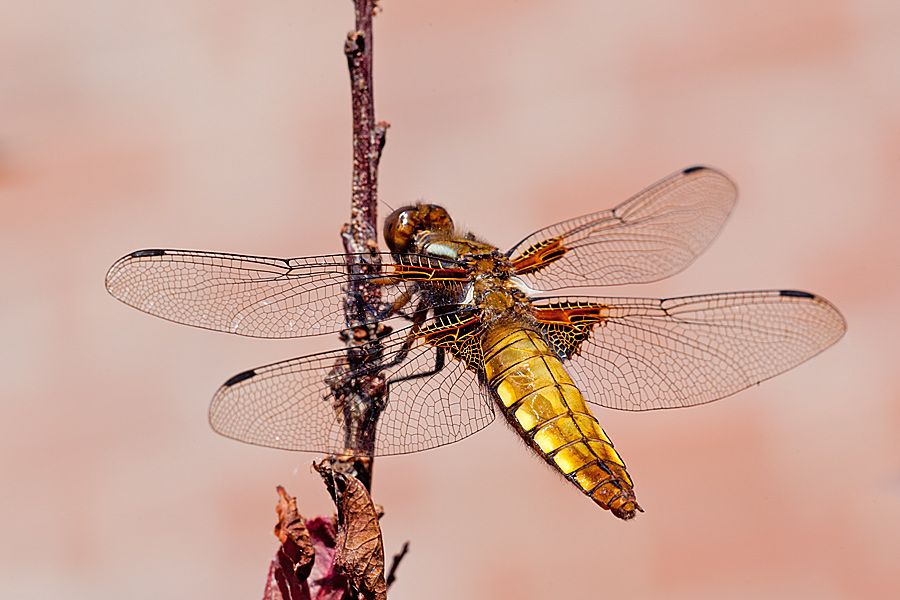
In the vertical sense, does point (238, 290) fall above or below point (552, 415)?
above

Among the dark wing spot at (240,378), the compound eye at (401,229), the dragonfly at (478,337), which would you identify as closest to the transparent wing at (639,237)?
the dragonfly at (478,337)

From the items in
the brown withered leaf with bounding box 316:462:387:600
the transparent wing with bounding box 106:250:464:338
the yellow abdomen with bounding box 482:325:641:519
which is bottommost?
the brown withered leaf with bounding box 316:462:387:600

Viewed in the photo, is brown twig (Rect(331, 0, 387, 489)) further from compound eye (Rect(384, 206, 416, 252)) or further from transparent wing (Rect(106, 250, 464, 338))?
compound eye (Rect(384, 206, 416, 252))

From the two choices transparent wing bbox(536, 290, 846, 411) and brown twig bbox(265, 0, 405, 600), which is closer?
brown twig bbox(265, 0, 405, 600)

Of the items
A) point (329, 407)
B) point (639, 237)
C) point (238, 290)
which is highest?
point (639, 237)

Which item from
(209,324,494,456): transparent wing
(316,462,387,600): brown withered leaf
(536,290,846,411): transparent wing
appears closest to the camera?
(316,462,387,600): brown withered leaf

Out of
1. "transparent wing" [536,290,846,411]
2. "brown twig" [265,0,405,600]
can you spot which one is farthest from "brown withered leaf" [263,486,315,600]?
"transparent wing" [536,290,846,411]

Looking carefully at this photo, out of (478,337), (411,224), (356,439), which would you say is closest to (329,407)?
(356,439)

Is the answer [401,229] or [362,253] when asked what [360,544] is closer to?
[362,253]
